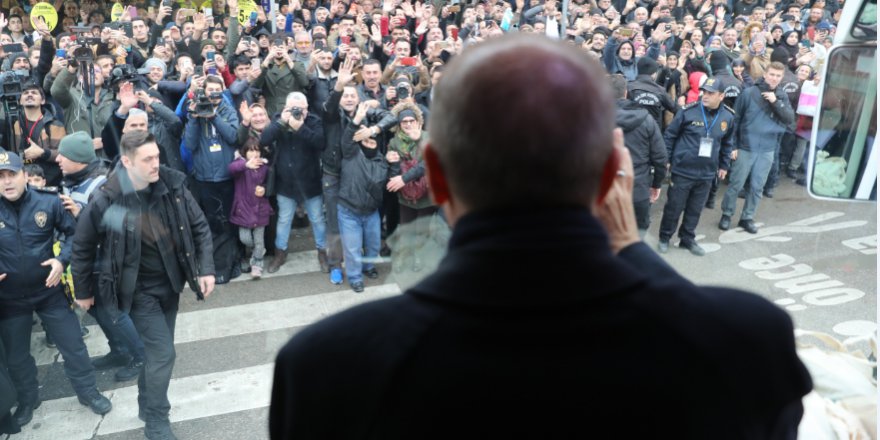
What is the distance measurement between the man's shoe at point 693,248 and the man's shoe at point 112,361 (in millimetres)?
5293

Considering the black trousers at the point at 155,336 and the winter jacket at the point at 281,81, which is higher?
the winter jacket at the point at 281,81

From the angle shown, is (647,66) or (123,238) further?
(647,66)

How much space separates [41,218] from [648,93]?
526 cm

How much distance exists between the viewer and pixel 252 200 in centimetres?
679

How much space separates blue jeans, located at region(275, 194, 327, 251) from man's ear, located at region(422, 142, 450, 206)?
6.03 metres

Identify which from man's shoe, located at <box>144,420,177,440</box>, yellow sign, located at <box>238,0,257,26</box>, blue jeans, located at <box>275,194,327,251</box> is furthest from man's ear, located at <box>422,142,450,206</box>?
yellow sign, located at <box>238,0,257,26</box>

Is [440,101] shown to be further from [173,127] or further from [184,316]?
[173,127]

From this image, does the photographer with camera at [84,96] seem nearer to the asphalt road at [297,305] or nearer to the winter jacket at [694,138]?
the asphalt road at [297,305]

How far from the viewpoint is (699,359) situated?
37.2 inches

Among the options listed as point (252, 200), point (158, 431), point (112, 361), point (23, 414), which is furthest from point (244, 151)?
point (158, 431)

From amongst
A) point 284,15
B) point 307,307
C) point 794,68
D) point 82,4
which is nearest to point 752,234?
point 794,68

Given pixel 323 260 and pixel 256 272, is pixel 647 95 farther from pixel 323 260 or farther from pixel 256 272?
pixel 256 272

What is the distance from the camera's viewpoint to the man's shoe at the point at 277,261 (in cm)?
707

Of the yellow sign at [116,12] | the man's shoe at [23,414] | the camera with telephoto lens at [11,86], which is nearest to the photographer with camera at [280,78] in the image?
the camera with telephoto lens at [11,86]
